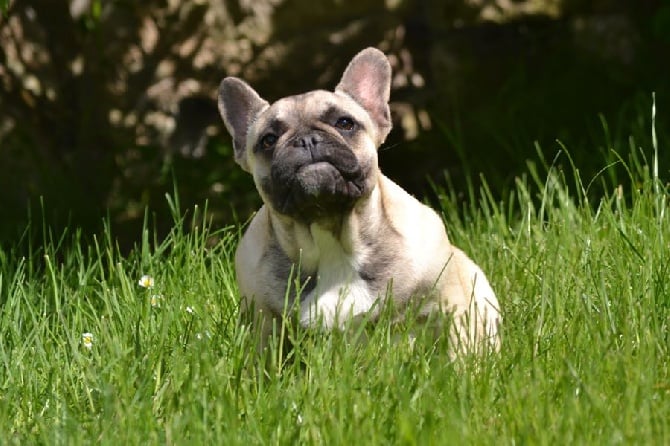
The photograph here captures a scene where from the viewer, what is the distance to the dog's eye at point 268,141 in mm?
4348

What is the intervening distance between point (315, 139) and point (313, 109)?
21 centimetres

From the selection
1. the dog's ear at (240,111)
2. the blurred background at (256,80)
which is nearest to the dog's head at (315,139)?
the dog's ear at (240,111)

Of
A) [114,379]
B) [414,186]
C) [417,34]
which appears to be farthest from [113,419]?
[417,34]

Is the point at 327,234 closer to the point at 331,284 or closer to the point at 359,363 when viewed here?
the point at 331,284

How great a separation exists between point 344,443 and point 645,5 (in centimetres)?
443

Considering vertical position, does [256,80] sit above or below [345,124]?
below

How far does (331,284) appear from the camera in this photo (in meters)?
4.15

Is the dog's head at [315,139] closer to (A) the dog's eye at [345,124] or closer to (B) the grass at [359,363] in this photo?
(A) the dog's eye at [345,124]

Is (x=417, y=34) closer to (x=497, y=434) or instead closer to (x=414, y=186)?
(x=414, y=186)

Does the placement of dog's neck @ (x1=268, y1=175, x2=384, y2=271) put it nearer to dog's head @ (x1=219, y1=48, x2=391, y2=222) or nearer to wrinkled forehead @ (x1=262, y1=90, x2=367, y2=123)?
dog's head @ (x1=219, y1=48, x2=391, y2=222)

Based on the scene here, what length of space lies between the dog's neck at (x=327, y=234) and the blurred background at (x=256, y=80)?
91.4 inches

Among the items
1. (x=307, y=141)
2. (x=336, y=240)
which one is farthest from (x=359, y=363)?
(x=307, y=141)

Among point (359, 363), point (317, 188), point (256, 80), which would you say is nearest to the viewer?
point (359, 363)

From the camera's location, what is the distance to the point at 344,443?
315 cm
